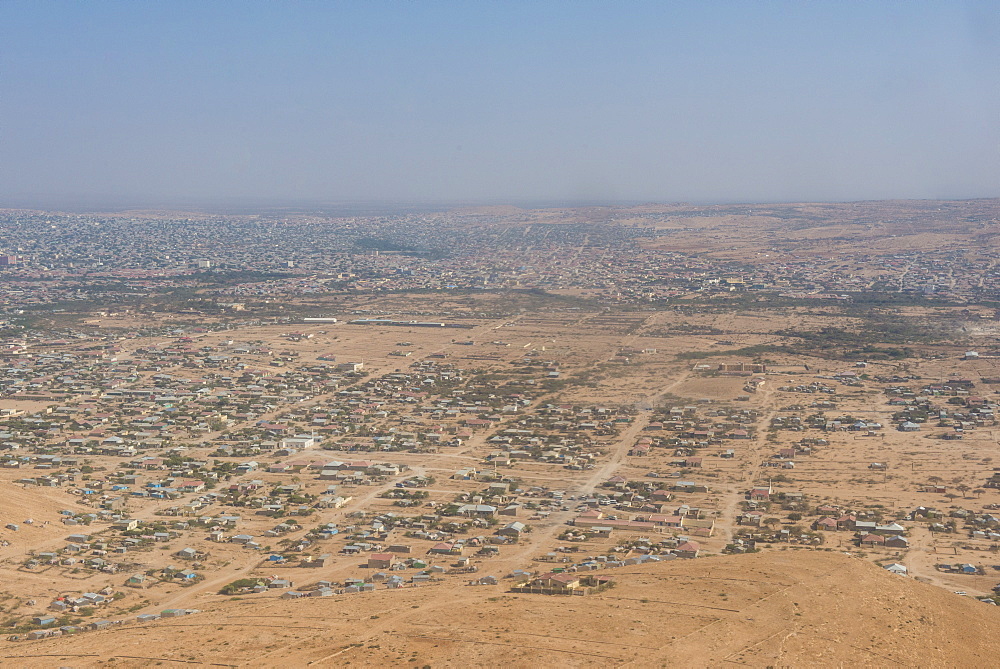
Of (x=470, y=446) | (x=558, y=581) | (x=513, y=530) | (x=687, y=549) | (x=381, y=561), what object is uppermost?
(x=558, y=581)

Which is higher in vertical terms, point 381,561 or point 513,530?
point 381,561

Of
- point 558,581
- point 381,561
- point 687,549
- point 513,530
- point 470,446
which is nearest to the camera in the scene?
point 558,581

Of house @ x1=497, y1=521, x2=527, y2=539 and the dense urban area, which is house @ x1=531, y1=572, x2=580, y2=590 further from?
house @ x1=497, y1=521, x2=527, y2=539

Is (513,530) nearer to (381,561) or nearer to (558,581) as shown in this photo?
(381,561)

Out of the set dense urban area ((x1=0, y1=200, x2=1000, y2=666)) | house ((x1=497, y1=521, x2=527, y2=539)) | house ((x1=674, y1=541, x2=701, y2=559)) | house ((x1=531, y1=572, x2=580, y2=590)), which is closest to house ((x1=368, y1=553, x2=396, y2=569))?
dense urban area ((x1=0, y1=200, x2=1000, y2=666))

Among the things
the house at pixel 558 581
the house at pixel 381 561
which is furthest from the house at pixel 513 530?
the house at pixel 558 581

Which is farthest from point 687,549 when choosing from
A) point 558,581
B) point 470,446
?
point 470,446

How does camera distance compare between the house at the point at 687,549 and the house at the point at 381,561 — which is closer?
the house at the point at 381,561

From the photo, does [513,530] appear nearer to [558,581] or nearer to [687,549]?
[687,549]

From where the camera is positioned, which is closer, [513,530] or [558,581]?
[558,581]

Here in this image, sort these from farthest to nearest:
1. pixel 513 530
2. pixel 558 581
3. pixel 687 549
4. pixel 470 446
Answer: pixel 470 446 → pixel 513 530 → pixel 687 549 → pixel 558 581

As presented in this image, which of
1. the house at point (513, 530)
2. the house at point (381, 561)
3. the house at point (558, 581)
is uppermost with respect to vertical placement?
the house at point (558, 581)

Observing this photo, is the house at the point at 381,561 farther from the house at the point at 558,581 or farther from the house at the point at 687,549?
the house at the point at 687,549
